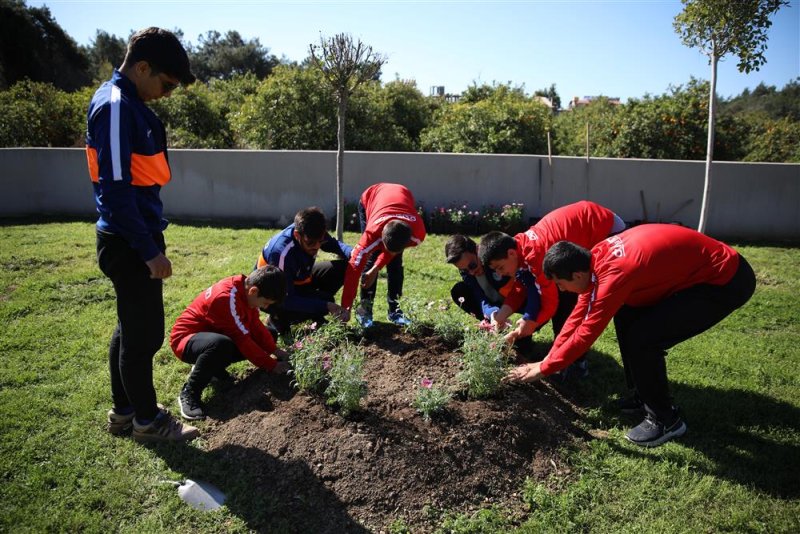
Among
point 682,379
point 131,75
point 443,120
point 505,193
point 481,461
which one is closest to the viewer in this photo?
point 131,75

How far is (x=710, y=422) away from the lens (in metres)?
3.61

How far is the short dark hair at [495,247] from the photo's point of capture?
3.70m

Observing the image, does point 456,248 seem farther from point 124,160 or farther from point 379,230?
point 124,160

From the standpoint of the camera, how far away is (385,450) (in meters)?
3.03

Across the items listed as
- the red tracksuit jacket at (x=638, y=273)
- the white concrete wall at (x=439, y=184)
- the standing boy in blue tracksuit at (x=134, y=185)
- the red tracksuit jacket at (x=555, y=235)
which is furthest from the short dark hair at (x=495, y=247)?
the white concrete wall at (x=439, y=184)

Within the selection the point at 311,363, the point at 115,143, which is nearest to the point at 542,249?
the point at 311,363

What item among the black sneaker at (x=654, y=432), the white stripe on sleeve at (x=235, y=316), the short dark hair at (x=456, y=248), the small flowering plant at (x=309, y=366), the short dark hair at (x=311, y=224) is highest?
the short dark hair at (x=311, y=224)

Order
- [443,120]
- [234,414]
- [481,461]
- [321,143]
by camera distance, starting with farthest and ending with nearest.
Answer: [443,120], [321,143], [234,414], [481,461]

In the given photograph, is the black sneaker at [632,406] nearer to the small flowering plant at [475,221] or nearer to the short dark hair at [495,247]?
the short dark hair at [495,247]

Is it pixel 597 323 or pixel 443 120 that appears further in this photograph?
pixel 443 120

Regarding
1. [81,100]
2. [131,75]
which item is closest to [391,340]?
[131,75]

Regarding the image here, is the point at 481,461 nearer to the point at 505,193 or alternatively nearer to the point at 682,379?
the point at 682,379

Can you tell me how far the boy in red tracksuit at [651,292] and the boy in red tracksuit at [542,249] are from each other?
471 mm

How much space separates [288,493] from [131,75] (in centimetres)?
235
